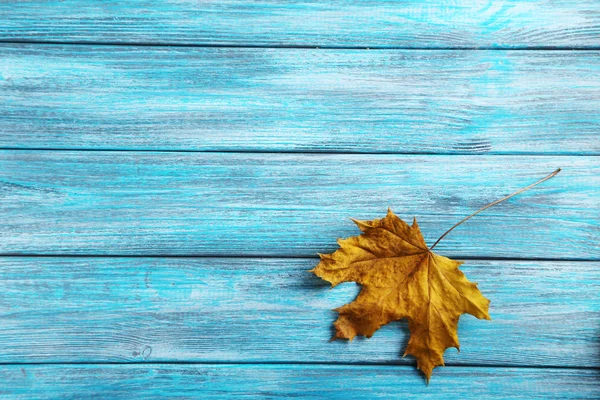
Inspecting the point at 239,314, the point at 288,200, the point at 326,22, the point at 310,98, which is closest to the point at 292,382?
the point at 239,314

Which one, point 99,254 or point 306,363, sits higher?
point 99,254

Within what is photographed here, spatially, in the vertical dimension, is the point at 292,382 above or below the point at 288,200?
below

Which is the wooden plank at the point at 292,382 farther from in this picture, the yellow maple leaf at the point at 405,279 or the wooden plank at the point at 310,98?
the wooden plank at the point at 310,98

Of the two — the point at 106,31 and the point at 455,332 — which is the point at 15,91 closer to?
the point at 106,31

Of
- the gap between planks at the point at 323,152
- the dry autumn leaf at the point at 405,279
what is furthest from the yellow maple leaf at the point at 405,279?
the gap between planks at the point at 323,152

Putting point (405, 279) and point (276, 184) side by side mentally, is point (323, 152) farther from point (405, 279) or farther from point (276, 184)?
point (405, 279)

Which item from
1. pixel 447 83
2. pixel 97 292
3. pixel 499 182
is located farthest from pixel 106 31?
pixel 499 182

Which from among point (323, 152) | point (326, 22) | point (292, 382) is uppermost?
point (326, 22)

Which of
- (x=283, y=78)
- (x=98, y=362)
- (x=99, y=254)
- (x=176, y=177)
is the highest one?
(x=283, y=78)
